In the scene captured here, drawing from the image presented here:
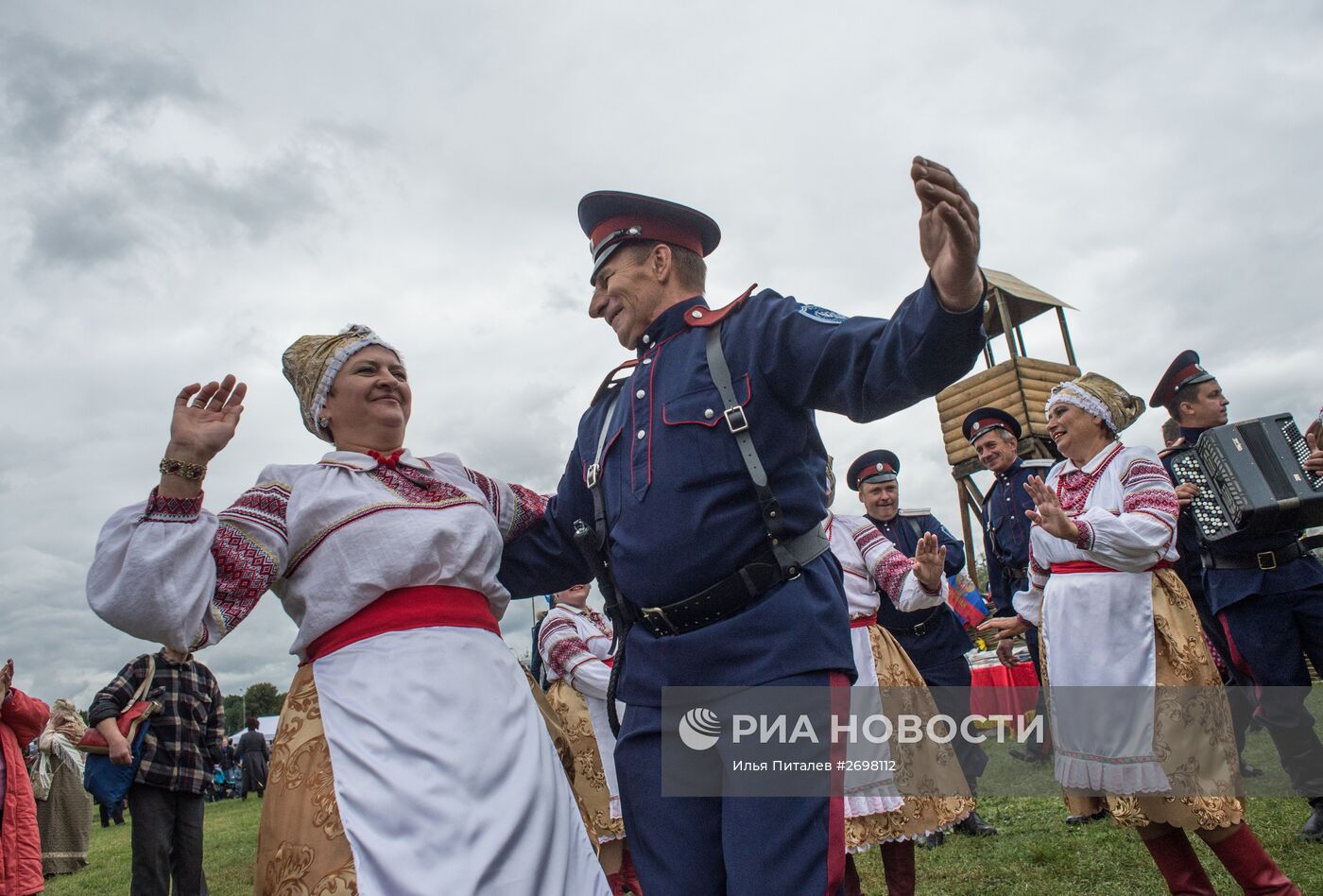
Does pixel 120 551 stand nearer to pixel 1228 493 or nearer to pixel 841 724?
pixel 841 724

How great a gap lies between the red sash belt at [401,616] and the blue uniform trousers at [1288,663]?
15.6 ft

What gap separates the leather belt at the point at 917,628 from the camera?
632 centimetres

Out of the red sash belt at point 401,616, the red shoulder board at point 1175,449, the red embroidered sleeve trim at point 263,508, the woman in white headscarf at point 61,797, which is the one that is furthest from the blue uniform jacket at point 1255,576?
the woman in white headscarf at point 61,797

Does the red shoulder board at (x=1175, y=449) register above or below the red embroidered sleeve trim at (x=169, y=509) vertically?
above

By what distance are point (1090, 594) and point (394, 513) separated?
123 inches

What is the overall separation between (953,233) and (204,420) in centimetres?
173

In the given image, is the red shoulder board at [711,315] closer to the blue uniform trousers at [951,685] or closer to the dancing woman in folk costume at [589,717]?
the dancing woman in folk costume at [589,717]

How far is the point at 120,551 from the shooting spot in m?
2.01

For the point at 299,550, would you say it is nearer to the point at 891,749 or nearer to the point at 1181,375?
the point at 891,749

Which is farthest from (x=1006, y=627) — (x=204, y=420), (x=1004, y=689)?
(x=1004, y=689)

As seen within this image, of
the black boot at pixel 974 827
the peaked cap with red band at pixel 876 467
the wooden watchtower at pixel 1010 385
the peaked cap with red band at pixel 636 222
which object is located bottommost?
the black boot at pixel 974 827

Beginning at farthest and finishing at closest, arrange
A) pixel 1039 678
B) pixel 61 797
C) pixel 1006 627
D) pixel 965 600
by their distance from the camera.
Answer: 1. pixel 61 797
2. pixel 1039 678
3. pixel 965 600
4. pixel 1006 627

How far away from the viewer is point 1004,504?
725 centimetres

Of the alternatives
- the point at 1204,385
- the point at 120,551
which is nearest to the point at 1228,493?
the point at 1204,385
